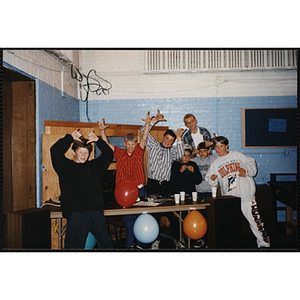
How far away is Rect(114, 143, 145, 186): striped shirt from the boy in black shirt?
0.59 m

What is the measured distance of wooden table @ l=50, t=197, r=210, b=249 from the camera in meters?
3.33

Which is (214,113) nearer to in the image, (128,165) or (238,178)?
(238,178)

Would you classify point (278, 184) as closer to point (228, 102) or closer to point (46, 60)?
point (228, 102)

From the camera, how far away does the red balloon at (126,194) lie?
3.43m

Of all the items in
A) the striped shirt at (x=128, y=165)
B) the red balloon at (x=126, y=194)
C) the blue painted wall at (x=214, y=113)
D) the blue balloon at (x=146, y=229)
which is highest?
the blue painted wall at (x=214, y=113)

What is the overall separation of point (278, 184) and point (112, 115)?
3.09m

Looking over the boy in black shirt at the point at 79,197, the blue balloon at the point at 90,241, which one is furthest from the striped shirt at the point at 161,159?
the blue balloon at the point at 90,241

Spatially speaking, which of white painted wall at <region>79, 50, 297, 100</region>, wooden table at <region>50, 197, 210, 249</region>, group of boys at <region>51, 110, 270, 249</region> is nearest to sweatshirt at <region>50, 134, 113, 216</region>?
group of boys at <region>51, 110, 270, 249</region>

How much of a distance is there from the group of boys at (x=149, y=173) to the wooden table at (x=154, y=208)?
0.17 meters

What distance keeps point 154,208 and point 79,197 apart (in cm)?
96

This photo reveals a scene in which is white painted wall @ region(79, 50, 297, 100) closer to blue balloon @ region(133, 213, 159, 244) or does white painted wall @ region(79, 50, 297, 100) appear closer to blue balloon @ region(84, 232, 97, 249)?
blue balloon @ region(133, 213, 159, 244)

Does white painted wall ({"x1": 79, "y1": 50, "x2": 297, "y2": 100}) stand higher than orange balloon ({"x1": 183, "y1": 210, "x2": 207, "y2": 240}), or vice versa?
white painted wall ({"x1": 79, "y1": 50, "x2": 297, "y2": 100})

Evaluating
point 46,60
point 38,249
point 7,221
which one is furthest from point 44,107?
point 38,249

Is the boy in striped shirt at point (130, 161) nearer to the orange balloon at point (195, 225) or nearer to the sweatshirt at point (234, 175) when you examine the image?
the orange balloon at point (195, 225)
